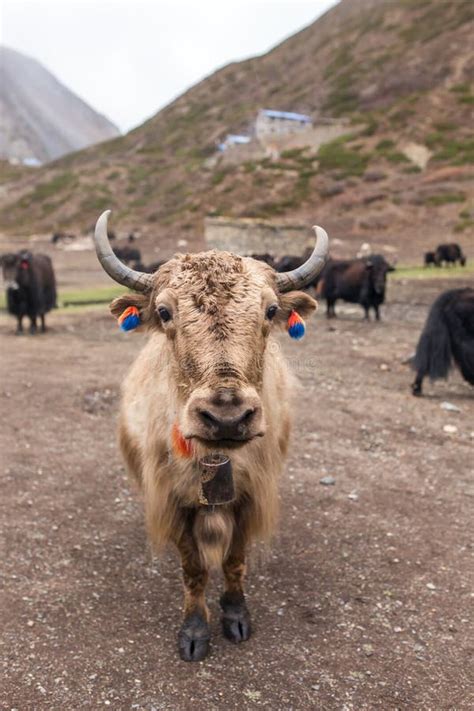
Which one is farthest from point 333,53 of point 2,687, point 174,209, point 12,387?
point 2,687

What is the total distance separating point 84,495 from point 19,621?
1742 millimetres

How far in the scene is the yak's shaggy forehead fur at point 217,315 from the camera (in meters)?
2.69

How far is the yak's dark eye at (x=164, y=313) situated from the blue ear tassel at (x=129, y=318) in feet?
1.28

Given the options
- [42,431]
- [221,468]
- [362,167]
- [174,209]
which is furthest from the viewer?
[174,209]

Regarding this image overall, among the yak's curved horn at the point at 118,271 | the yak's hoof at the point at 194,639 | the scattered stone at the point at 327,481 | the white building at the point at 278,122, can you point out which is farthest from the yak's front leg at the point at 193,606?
the white building at the point at 278,122

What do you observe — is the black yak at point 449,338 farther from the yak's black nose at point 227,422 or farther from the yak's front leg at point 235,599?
the yak's black nose at point 227,422

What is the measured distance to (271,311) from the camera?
311cm

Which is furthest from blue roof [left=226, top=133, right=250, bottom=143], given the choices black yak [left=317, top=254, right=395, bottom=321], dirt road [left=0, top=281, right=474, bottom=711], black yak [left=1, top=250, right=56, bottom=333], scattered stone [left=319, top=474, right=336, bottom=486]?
scattered stone [left=319, top=474, right=336, bottom=486]

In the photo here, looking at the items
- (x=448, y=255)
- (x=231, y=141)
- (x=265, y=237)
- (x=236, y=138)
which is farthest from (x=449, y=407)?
(x=236, y=138)

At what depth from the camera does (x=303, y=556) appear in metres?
4.47

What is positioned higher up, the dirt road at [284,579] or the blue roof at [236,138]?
the blue roof at [236,138]

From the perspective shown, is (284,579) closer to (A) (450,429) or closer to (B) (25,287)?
(A) (450,429)

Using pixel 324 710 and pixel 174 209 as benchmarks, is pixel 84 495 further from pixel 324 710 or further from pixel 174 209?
pixel 174 209

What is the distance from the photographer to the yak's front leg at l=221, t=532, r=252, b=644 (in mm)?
3557
